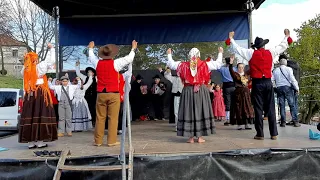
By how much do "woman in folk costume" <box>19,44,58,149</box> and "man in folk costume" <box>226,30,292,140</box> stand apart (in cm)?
303

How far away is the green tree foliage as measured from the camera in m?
21.4

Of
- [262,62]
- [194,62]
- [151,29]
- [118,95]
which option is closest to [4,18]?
[151,29]

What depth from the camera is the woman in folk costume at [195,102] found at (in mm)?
5715

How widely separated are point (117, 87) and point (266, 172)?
98.6 inches

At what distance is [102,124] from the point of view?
5785 millimetres

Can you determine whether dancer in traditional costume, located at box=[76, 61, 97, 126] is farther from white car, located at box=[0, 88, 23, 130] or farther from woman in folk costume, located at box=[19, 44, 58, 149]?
white car, located at box=[0, 88, 23, 130]

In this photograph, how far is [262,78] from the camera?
5.93 m

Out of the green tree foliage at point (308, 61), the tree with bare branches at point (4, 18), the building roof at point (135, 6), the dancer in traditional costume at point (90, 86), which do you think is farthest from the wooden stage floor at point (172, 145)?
the tree with bare branches at point (4, 18)

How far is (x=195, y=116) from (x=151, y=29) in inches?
224

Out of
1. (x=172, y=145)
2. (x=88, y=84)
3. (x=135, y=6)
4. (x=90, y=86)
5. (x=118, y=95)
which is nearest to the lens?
(x=172, y=145)

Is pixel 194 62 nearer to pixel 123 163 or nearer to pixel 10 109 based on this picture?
pixel 123 163

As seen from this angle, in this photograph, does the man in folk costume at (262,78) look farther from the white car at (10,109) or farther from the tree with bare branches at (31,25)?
the tree with bare branches at (31,25)

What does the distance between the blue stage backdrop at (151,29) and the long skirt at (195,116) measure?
17.2ft

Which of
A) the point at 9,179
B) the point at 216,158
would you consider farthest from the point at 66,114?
the point at 216,158
